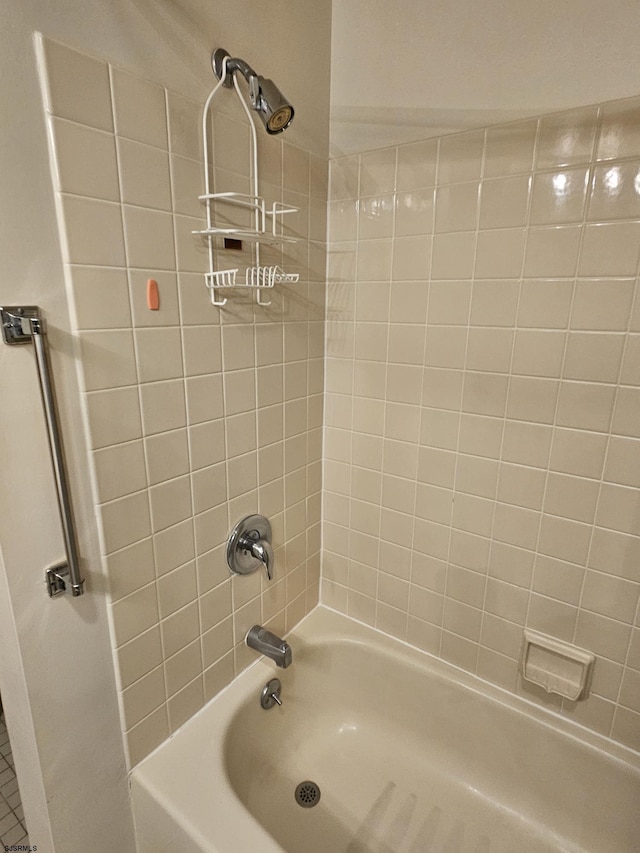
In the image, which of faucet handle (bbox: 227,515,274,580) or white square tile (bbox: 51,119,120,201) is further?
faucet handle (bbox: 227,515,274,580)

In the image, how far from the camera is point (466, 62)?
1045mm

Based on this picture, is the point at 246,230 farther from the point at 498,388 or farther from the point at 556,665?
the point at 556,665

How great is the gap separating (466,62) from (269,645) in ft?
5.12

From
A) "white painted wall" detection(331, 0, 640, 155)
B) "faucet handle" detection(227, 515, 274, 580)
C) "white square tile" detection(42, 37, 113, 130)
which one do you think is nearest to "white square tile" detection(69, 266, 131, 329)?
"white square tile" detection(42, 37, 113, 130)

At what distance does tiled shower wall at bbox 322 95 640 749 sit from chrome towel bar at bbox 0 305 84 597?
0.84m

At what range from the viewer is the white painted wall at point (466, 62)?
35.5 inches

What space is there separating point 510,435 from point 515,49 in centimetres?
86

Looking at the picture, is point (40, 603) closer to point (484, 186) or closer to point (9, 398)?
point (9, 398)

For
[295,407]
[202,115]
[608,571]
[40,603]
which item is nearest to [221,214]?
[202,115]

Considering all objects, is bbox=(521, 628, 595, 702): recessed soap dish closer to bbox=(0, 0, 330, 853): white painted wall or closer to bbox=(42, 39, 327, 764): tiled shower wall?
bbox=(42, 39, 327, 764): tiled shower wall

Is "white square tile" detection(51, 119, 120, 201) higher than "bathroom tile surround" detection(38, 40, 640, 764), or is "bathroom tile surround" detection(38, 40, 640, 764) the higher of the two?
"white square tile" detection(51, 119, 120, 201)

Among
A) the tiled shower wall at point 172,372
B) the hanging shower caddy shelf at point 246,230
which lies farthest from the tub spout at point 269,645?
the hanging shower caddy shelf at point 246,230

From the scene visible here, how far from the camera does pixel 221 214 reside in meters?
1.00

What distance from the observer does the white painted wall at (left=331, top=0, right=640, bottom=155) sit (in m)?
0.90
